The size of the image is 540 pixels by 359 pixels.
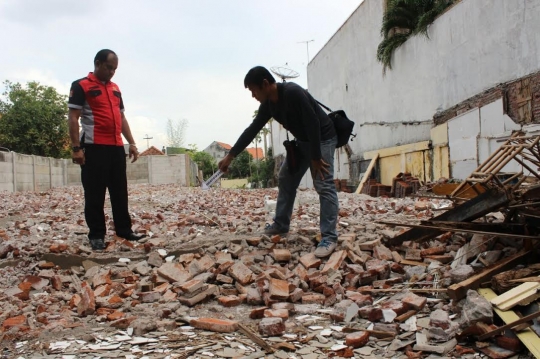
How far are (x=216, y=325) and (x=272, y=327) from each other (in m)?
0.30

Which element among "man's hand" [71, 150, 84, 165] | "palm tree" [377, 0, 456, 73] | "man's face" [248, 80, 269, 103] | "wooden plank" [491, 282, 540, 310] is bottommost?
"wooden plank" [491, 282, 540, 310]

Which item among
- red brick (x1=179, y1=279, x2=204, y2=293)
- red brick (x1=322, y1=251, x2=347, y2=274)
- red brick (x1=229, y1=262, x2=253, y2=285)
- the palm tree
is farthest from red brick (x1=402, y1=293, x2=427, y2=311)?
the palm tree

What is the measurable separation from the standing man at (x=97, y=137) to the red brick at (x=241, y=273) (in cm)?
139

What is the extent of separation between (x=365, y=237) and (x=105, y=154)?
238cm

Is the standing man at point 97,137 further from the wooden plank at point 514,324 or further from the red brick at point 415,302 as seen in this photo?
the wooden plank at point 514,324

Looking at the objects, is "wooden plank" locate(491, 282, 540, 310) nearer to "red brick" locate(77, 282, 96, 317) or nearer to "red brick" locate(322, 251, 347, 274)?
"red brick" locate(322, 251, 347, 274)

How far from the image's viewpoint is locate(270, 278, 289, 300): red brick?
9.04 ft

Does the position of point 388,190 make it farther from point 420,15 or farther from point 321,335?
point 321,335

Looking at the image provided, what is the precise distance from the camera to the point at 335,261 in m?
3.25

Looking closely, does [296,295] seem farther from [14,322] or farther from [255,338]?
[14,322]

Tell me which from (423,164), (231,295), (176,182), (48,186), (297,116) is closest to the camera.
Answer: (231,295)

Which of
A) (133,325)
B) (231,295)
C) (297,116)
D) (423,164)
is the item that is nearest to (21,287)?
(133,325)

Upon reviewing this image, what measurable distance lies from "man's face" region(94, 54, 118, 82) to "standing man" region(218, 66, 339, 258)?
1263 millimetres

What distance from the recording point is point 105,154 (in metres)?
4.02
